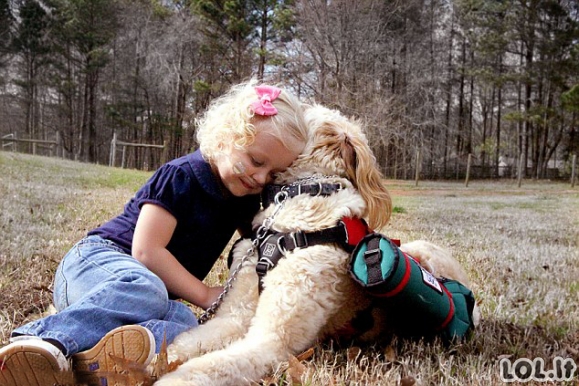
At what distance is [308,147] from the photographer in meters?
2.52

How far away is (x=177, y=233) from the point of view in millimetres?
2654

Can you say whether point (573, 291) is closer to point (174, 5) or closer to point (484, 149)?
point (174, 5)

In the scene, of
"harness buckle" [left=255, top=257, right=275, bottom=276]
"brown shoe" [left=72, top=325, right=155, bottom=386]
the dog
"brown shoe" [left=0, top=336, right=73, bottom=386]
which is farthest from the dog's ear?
"brown shoe" [left=0, top=336, right=73, bottom=386]

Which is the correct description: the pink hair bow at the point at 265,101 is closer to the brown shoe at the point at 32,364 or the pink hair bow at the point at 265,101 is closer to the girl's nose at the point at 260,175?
the girl's nose at the point at 260,175

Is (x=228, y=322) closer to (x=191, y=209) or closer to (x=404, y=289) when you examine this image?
(x=191, y=209)

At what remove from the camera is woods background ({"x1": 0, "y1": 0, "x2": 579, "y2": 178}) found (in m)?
23.3

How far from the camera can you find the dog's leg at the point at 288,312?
6.14 ft

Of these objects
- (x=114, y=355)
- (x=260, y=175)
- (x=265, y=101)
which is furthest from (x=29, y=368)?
(x=265, y=101)

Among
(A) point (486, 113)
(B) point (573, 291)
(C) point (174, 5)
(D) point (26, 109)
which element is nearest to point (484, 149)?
(A) point (486, 113)

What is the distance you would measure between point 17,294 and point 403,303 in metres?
2.24

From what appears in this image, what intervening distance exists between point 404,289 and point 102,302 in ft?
3.97

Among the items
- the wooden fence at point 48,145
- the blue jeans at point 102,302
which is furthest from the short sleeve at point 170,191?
the wooden fence at point 48,145

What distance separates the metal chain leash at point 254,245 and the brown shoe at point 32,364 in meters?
0.76

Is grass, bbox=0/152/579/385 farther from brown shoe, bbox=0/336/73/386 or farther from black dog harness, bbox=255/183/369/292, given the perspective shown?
brown shoe, bbox=0/336/73/386
